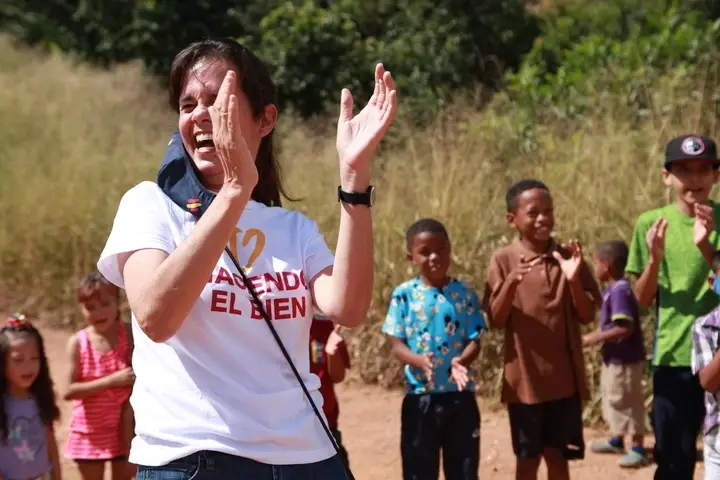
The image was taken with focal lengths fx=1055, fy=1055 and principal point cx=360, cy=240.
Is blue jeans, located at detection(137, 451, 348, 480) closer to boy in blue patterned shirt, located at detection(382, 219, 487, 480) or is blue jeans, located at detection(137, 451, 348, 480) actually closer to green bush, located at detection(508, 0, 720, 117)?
boy in blue patterned shirt, located at detection(382, 219, 487, 480)

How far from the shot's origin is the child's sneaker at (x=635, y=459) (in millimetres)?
6098

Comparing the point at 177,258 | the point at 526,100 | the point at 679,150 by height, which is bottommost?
the point at 177,258

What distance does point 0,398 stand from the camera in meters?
4.71

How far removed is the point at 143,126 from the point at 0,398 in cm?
1019

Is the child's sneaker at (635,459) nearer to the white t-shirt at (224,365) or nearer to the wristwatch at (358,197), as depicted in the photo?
the white t-shirt at (224,365)

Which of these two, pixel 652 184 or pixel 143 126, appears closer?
pixel 652 184

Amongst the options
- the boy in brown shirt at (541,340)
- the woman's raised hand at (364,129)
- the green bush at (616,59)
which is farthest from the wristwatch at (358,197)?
the green bush at (616,59)

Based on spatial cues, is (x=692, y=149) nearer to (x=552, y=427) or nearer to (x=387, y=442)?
(x=552, y=427)

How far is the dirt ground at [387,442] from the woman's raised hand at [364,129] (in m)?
4.21

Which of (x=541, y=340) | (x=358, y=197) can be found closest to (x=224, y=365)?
(x=358, y=197)

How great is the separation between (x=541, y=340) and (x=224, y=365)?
3.17 m

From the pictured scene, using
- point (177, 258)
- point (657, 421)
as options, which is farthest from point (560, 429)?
point (177, 258)

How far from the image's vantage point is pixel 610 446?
6.31 meters

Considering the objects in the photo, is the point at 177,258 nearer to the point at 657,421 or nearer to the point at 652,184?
the point at 657,421
